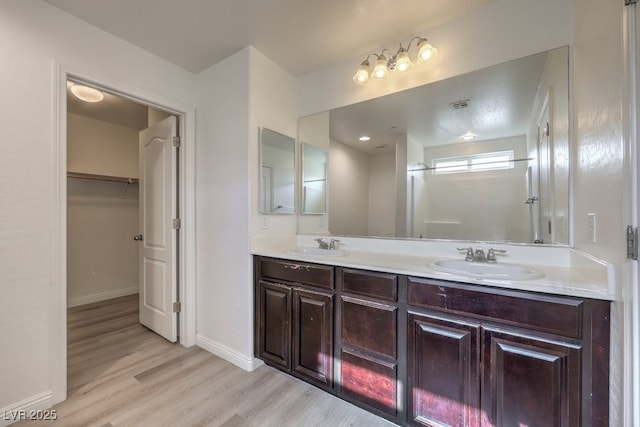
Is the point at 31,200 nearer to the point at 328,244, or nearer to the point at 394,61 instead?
the point at 328,244

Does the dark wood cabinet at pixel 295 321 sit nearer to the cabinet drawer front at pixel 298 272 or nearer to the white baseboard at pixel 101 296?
the cabinet drawer front at pixel 298 272

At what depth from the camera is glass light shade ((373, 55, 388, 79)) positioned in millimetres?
1911

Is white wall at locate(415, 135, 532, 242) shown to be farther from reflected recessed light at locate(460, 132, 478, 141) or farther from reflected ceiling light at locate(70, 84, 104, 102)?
reflected ceiling light at locate(70, 84, 104, 102)

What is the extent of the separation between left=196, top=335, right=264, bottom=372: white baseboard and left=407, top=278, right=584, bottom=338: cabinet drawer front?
1.36 m

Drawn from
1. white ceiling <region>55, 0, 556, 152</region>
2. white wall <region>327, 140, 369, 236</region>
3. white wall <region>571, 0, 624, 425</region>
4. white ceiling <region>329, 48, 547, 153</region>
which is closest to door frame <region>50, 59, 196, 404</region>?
white ceiling <region>55, 0, 556, 152</region>

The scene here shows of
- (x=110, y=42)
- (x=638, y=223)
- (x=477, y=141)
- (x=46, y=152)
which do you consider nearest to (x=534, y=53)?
(x=477, y=141)

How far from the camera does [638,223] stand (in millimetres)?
770

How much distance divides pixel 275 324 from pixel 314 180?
1250mm

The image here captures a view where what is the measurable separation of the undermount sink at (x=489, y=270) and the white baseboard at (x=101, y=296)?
164 inches

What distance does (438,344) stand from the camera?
4.23ft

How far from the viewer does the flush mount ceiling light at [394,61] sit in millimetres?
1744

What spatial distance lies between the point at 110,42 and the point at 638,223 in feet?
9.59

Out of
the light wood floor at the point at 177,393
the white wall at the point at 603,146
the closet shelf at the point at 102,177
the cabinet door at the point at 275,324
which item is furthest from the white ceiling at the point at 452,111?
the closet shelf at the point at 102,177

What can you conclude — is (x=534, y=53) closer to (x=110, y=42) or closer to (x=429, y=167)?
(x=429, y=167)
